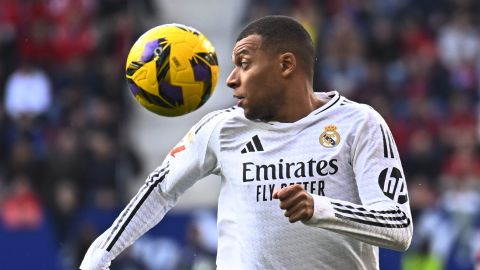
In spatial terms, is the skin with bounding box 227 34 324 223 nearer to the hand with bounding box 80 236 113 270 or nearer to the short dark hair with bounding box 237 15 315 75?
the short dark hair with bounding box 237 15 315 75

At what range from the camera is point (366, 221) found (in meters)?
4.54

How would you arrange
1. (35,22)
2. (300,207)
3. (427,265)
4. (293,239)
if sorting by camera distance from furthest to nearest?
(35,22), (427,265), (293,239), (300,207)

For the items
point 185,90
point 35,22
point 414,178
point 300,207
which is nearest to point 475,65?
point 414,178

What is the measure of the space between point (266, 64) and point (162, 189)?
768 mm

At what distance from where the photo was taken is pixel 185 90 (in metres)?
5.39

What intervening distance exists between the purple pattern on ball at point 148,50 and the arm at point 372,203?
3.67 ft

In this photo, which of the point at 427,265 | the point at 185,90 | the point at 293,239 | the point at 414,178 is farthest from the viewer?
the point at 414,178

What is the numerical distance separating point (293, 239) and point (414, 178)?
886cm

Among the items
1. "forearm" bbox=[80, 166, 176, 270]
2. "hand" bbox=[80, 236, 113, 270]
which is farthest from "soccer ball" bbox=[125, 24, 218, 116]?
"hand" bbox=[80, 236, 113, 270]

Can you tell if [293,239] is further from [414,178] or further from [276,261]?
[414,178]

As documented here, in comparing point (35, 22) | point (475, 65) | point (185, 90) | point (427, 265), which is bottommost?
point (427, 265)

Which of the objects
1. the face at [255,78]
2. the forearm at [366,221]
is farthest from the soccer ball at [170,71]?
the forearm at [366,221]

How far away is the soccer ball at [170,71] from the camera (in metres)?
5.38

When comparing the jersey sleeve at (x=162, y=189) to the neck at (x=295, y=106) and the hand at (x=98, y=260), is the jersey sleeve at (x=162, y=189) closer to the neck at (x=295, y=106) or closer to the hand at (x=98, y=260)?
the hand at (x=98, y=260)
